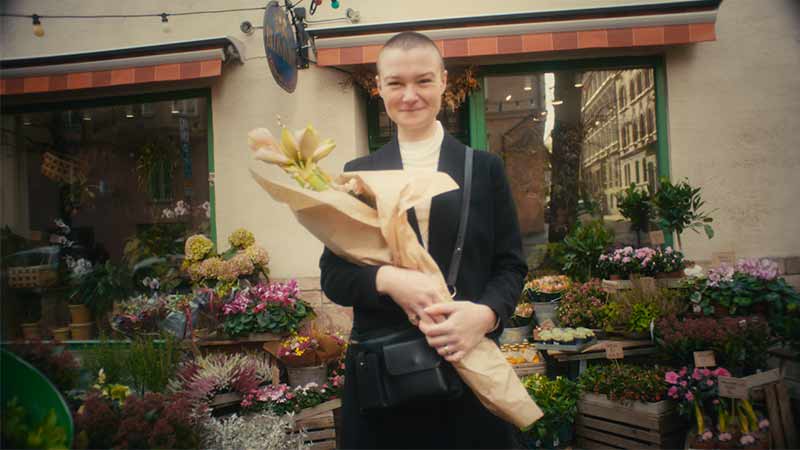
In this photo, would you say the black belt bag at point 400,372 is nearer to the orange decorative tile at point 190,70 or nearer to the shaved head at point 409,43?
the shaved head at point 409,43

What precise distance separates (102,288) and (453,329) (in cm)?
439

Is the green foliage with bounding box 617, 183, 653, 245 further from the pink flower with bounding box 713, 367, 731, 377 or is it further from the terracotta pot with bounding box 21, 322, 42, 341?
the terracotta pot with bounding box 21, 322, 42, 341

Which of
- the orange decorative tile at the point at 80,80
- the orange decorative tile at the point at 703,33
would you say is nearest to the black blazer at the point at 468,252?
the orange decorative tile at the point at 703,33

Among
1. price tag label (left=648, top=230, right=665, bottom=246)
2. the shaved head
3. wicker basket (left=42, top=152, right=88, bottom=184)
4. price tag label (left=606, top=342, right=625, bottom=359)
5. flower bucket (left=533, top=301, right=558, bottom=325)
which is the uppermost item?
wicker basket (left=42, top=152, right=88, bottom=184)

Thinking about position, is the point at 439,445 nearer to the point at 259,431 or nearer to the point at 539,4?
the point at 259,431

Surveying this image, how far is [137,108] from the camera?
556cm

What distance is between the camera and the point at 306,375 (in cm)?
414

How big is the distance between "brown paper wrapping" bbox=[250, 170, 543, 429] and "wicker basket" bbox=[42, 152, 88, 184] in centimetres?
515

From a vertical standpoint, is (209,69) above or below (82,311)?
above

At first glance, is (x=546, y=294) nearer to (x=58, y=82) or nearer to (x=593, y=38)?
(x=593, y=38)

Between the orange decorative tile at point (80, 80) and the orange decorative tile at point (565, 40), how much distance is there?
431 cm

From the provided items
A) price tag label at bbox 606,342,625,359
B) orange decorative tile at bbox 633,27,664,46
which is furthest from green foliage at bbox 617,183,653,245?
price tag label at bbox 606,342,625,359

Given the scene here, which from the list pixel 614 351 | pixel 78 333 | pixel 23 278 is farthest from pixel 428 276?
pixel 614 351

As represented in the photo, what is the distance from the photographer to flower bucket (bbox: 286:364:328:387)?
13.6ft
